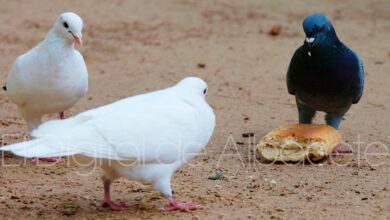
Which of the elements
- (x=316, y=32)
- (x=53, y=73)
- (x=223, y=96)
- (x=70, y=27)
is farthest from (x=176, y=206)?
(x=223, y=96)

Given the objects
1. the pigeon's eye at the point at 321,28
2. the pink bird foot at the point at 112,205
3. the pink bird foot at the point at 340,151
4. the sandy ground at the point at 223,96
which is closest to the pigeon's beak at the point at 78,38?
the sandy ground at the point at 223,96

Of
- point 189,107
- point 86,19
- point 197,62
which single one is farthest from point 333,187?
point 86,19

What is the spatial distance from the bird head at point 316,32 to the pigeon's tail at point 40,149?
232cm

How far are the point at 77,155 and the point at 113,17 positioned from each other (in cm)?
666

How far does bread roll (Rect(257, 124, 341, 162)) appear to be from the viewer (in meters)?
5.82

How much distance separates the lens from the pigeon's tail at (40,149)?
408 cm

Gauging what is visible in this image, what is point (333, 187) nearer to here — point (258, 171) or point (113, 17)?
point (258, 171)

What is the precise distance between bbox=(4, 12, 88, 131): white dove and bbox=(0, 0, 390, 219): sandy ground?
471mm

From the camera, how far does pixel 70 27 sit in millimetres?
5562

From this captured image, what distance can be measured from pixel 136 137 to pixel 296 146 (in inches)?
69.4

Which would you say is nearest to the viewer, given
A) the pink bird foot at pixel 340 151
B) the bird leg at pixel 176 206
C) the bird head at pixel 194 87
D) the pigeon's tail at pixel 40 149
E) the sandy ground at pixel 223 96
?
the pigeon's tail at pixel 40 149

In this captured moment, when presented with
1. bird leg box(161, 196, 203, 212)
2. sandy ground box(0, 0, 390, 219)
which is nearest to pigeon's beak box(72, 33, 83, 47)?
sandy ground box(0, 0, 390, 219)

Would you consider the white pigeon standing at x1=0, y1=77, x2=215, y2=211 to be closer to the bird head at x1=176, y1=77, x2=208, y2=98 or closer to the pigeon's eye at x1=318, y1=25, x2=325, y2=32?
the bird head at x1=176, y1=77, x2=208, y2=98

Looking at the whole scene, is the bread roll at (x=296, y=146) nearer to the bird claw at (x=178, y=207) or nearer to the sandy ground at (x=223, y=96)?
the sandy ground at (x=223, y=96)
